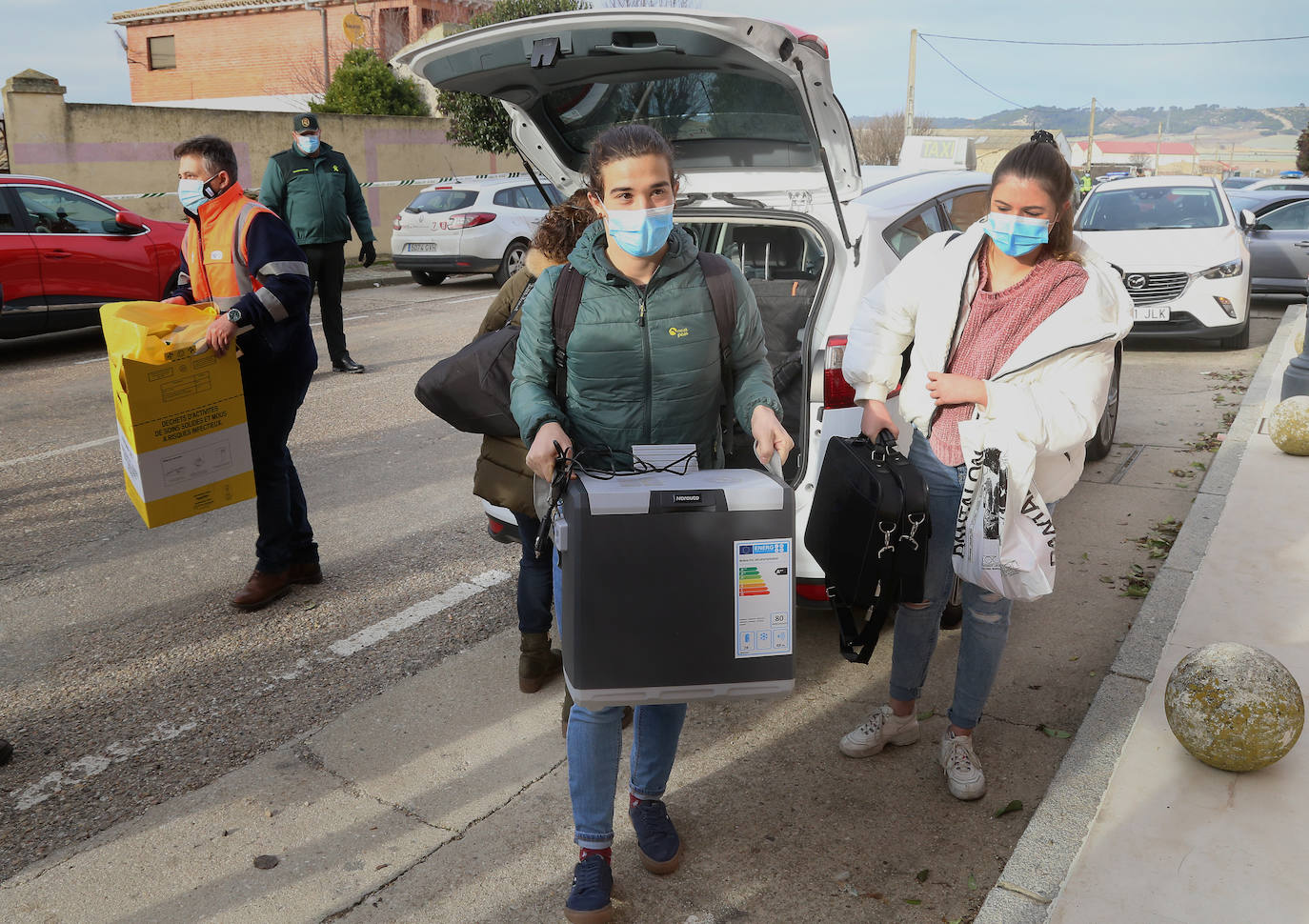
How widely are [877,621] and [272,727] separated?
2.11m

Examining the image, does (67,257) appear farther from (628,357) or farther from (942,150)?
(628,357)

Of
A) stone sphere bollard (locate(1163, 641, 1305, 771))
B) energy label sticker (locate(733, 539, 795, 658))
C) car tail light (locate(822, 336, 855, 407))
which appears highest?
car tail light (locate(822, 336, 855, 407))

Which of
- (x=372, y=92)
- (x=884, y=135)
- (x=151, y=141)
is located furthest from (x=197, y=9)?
(x=884, y=135)

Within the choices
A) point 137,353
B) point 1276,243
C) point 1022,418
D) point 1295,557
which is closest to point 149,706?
point 137,353

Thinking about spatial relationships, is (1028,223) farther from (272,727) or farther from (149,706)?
(149,706)

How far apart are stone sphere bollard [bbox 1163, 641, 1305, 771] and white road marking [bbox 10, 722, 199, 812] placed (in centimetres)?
325

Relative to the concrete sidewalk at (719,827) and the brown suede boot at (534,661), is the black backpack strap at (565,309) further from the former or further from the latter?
the brown suede boot at (534,661)

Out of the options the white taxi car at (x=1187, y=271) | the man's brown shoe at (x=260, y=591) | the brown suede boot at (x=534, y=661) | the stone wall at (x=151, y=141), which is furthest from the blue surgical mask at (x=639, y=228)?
the stone wall at (x=151, y=141)

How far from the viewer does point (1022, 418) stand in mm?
2791

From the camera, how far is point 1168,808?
304 cm

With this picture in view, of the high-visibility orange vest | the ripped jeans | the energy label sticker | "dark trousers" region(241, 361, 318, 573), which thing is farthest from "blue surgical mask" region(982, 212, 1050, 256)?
"dark trousers" region(241, 361, 318, 573)

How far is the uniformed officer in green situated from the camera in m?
9.18

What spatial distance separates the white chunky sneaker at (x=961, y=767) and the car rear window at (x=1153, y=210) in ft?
28.9

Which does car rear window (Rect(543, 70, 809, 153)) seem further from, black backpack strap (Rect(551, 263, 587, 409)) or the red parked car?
the red parked car
